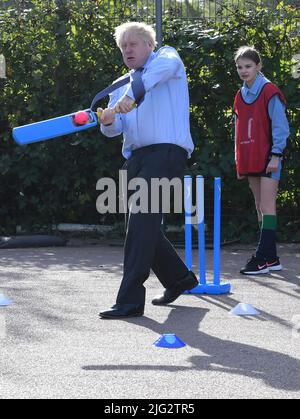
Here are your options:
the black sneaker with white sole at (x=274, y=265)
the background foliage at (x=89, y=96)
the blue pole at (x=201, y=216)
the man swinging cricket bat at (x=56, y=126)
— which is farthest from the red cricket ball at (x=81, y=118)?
the background foliage at (x=89, y=96)

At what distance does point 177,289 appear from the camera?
6.99m

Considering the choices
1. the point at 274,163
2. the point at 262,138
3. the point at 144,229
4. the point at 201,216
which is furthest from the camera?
the point at 262,138

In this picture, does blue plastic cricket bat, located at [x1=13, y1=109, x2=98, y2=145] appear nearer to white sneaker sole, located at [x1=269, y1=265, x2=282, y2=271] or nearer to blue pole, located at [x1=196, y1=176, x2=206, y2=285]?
blue pole, located at [x1=196, y1=176, x2=206, y2=285]

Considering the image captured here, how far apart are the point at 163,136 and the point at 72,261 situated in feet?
10.6

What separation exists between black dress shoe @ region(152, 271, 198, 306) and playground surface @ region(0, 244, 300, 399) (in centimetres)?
7

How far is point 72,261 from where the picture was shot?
9.51 metres

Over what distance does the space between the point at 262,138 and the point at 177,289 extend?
2.07 m

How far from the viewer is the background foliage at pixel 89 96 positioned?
1102 centimetres

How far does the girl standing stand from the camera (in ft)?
27.7

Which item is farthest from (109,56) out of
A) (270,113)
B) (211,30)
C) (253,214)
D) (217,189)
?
(217,189)

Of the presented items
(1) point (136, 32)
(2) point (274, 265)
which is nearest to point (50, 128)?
(1) point (136, 32)

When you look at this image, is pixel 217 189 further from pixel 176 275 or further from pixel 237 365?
pixel 237 365

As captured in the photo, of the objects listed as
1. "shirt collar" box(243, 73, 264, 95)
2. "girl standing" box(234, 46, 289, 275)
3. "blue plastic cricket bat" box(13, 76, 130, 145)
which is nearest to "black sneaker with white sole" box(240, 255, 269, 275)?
"girl standing" box(234, 46, 289, 275)

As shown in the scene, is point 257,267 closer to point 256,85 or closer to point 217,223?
point 217,223
